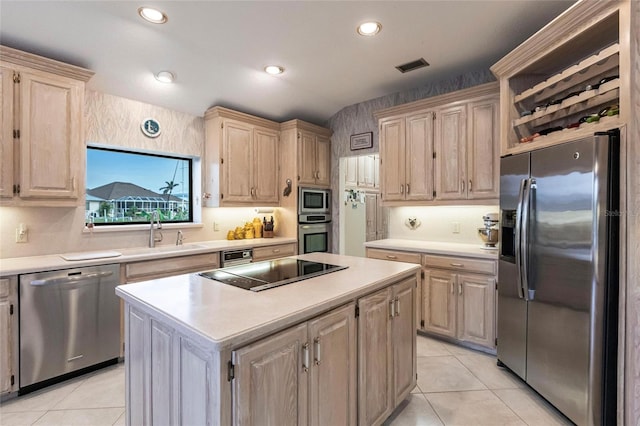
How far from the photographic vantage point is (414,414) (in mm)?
2047

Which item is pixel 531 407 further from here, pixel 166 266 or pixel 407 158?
pixel 166 266

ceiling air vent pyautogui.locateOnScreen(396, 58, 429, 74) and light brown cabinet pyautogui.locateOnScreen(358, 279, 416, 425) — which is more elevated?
ceiling air vent pyautogui.locateOnScreen(396, 58, 429, 74)

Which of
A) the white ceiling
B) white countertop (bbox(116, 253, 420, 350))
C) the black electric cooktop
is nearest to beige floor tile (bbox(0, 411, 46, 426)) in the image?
white countertop (bbox(116, 253, 420, 350))

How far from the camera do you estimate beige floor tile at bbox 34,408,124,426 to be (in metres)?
1.95

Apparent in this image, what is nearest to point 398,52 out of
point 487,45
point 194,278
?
point 487,45

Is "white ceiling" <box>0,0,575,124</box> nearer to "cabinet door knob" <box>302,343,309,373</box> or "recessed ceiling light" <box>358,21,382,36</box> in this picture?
"recessed ceiling light" <box>358,21,382,36</box>

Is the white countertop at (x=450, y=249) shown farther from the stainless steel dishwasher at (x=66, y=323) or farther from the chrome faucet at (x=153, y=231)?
the stainless steel dishwasher at (x=66, y=323)

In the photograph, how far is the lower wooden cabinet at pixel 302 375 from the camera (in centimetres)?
110

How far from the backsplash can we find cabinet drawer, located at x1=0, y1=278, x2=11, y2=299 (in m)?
3.65

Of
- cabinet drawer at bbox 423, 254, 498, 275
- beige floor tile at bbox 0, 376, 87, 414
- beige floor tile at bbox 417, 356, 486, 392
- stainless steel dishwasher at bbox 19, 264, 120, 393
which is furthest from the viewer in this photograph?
cabinet drawer at bbox 423, 254, 498, 275

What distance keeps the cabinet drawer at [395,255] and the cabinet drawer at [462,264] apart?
4.4 inches

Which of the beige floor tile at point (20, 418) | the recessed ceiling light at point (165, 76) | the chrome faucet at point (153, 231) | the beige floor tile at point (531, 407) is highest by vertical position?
the recessed ceiling light at point (165, 76)

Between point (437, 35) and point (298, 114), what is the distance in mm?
2196

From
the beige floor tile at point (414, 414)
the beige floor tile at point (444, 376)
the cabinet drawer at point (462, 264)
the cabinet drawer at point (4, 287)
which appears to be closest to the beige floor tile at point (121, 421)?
the cabinet drawer at point (4, 287)
